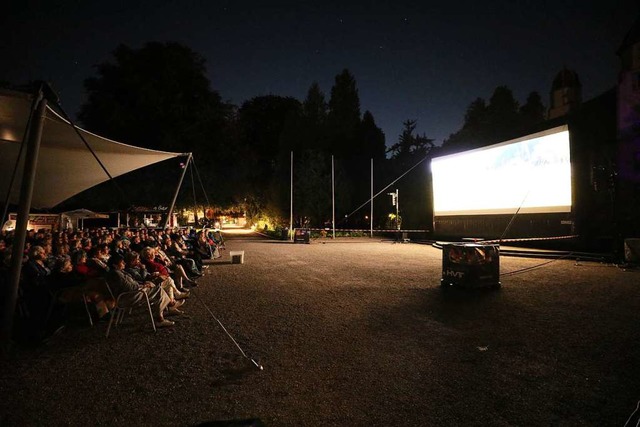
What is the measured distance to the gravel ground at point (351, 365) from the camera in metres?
2.69

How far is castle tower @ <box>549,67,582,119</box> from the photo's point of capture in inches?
1295

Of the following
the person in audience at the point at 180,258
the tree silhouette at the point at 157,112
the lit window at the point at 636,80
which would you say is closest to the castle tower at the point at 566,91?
the lit window at the point at 636,80

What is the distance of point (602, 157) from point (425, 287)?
10.2 metres

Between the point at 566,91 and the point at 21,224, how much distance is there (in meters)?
42.5

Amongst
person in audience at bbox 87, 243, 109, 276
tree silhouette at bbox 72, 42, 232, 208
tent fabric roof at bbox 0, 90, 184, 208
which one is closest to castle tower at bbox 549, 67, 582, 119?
tree silhouette at bbox 72, 42, 232, 208

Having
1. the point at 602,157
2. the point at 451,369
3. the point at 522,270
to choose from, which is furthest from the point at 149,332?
the point at 602,157

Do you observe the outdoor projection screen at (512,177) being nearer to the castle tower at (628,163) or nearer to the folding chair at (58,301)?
the castle tower at (628,163)

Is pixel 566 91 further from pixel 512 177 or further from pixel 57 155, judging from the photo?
pixel 57 155

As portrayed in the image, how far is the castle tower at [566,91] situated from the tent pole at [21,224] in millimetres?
40217

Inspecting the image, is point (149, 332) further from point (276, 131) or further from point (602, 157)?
point (276, 131)

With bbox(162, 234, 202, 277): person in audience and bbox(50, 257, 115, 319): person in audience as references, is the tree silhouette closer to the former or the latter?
bbox(162, 234, 202, 277): person in audience

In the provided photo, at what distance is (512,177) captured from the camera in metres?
13.9

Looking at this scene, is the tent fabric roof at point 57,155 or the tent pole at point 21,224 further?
the tent fabric roof at point 57,155

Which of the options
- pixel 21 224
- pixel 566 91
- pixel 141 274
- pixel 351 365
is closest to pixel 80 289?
pixel 141 274
